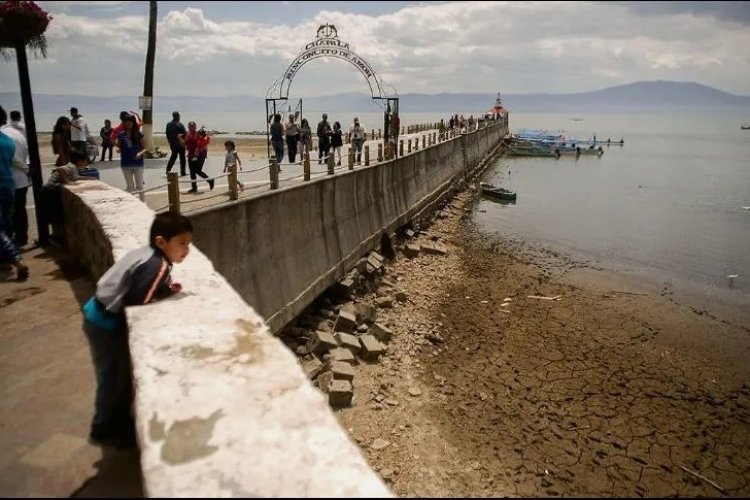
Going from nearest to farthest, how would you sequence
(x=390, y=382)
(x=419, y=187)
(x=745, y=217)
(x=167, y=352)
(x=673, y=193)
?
(x=167, y=352)
(x=390, y=382)
(x=419, y=187)
(x=745, y=217)
(x=673, y=193)

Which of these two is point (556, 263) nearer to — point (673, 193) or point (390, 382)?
point (390, 382)

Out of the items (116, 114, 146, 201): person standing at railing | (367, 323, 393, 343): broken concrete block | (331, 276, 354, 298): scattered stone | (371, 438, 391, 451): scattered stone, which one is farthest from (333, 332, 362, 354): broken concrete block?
(116, 114, 146, 201): person standing at railing

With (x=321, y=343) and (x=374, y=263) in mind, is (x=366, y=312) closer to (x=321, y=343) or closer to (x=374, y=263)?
(x=321, y=343)

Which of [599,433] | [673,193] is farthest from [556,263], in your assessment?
[673,193]

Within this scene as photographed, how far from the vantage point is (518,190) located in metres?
39.6

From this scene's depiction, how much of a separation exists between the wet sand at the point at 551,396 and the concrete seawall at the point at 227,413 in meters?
5.17

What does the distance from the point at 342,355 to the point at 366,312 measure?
7.57ft

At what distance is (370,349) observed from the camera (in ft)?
33.8

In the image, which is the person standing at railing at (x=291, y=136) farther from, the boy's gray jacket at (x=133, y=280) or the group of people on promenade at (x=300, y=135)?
the boy's gray jacket at (x=133, y=280)

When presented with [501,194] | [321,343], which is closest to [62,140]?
[321,343]

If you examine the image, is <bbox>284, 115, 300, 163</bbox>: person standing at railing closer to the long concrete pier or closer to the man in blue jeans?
the man in blue jeans

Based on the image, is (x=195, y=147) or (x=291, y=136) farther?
(x=291, y=136)

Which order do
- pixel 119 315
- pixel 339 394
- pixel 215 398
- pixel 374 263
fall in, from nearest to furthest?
pixel 215 398, pixel 119 315, pixel 339 394, pixel 374 263

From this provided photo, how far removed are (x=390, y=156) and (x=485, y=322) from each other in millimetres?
8398
